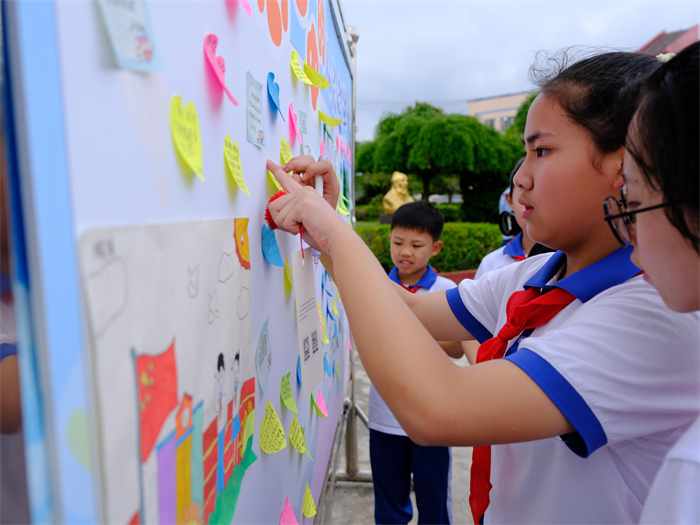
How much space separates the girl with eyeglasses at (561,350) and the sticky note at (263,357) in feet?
0.61

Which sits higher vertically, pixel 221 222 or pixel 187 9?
pixel 187 9

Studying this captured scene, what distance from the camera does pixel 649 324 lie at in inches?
25.3

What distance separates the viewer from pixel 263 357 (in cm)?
81

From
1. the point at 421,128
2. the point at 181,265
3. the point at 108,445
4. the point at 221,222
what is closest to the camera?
the point at 108,445

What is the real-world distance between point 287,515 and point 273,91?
85 centimetres

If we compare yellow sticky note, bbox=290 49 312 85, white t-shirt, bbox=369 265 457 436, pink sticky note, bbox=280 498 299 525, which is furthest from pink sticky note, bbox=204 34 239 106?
white t-shirt, bbox=369 265 457 436

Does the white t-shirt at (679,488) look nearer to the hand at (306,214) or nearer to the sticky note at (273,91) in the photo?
the hand at (306,214)

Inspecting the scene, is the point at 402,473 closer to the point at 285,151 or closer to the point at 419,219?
the point at 419,219

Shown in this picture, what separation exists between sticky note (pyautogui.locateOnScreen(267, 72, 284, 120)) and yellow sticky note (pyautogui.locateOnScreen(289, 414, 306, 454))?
66cm

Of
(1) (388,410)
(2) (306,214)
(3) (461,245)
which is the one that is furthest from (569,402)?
(3) (461,245)

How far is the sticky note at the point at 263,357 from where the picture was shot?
30.9 inches

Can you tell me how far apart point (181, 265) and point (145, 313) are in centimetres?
Answer: 8

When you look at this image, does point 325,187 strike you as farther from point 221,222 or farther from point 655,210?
point 655,210

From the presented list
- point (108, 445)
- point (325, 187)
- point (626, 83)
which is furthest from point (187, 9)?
point (626, 83)
